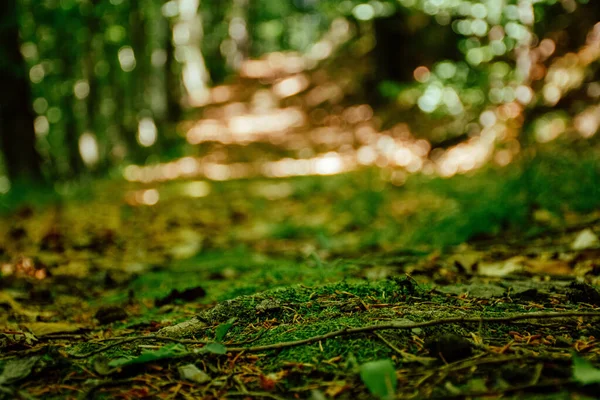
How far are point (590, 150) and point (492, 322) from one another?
4.15 metres

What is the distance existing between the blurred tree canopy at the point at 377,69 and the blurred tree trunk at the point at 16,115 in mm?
16

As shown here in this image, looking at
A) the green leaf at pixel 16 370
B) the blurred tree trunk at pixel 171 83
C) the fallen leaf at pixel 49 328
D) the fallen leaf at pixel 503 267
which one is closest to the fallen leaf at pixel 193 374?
the green leaf at pixel 16 370

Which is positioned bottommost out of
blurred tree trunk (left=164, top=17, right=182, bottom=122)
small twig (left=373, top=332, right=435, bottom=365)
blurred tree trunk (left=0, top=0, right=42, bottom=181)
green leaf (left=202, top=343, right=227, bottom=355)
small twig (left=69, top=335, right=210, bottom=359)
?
small twig (left=373, top=332, right=435, bottom=365)

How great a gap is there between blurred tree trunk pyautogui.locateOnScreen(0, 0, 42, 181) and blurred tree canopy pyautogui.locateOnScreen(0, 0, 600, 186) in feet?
0.05

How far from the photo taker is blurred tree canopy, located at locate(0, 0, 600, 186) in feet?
13.5

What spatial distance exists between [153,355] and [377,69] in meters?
9.77

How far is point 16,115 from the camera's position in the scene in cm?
719

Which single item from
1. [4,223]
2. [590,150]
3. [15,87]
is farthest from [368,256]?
[15,87]

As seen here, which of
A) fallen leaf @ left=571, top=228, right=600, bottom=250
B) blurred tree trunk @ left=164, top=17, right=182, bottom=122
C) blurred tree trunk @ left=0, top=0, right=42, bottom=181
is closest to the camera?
fallen leaf @ left=571, top=228, right=600, bottom=250

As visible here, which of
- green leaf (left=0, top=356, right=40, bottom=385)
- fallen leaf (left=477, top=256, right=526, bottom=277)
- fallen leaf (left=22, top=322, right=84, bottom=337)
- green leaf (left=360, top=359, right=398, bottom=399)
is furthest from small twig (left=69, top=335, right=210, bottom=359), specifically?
fallen leaf (left=477, top=256, right=526, bottom=277)

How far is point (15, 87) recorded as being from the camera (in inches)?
280

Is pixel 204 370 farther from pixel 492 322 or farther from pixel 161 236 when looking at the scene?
pixel 161 236

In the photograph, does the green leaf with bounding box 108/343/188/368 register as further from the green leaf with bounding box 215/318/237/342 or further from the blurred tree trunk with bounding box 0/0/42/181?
the blurred tree trunk with bounding box 0/0/42/181

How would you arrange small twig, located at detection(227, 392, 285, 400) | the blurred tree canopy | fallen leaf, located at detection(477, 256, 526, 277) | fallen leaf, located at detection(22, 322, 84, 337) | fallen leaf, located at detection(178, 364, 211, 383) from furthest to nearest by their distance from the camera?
the blurred tree canopy, fallen leaf, located at detection(477, 256, 526, 277), fallen leaf, located at detection(22, 322, 84, 337), fallen leaf, located at detection(178, 364, 211, 383), small twig, located at detection(227, 392, 285, 400)
